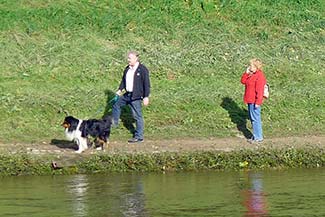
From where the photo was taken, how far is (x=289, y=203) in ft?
40.0

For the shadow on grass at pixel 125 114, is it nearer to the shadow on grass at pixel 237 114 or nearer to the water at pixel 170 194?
the shadow on grass at pixel 237 114

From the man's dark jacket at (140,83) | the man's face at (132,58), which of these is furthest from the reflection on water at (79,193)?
the man's face at (132,58)

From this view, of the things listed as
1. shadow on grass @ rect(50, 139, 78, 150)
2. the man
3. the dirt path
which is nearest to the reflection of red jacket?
the dirt path

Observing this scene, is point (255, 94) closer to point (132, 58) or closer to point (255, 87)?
point (255, 87)

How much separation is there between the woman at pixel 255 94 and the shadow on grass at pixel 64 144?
10.0 feet

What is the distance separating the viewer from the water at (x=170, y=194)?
11758mm

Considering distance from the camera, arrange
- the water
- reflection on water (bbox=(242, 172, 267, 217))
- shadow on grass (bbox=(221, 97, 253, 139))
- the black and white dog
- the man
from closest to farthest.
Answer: reflection on water (bbox=(242, 172, 267, 217)) < the water < the black and white dog < the man < shadow on grass (bbox=(221, 97, 253, 139))

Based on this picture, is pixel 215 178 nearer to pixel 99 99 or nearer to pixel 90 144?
pixel 90 144

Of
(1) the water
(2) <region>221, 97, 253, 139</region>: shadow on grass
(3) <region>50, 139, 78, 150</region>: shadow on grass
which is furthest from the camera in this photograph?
(2) <region>221, 97, 253, 139</region>: shadow on grass

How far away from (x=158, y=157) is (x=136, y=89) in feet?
5.69

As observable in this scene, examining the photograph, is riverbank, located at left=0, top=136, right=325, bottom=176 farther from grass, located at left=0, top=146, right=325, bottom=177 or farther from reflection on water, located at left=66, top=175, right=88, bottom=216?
reflection on water, located at left=66, top=175, right=88, bottom=216

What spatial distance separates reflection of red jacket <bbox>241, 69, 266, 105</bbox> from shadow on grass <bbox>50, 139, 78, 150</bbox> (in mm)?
3152

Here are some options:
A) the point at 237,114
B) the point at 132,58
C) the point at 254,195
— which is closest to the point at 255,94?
the point at 237,114

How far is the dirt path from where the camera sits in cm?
1541
